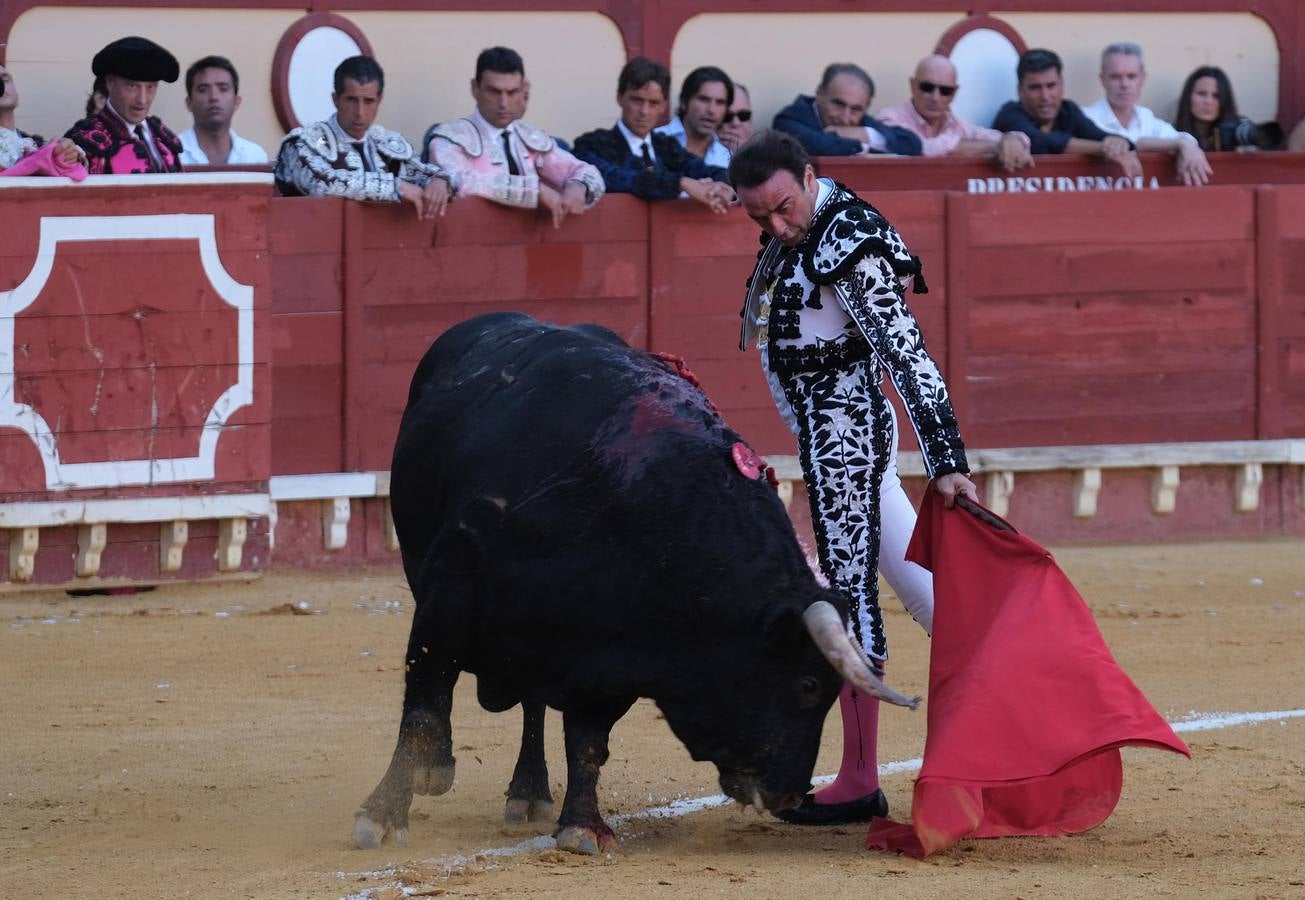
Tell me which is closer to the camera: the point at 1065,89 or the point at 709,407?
the point at 709,407

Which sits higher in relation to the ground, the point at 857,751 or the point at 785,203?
the point at 785,203

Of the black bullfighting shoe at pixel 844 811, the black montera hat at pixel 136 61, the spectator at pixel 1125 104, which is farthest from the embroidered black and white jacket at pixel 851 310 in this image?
the spectator at pixel 1125 104

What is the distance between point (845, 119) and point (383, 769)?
14.3 feet

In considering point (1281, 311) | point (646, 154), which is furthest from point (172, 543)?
point (1281, 311)

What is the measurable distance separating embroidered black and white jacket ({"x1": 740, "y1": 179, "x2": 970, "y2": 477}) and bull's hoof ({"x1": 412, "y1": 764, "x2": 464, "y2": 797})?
973mm

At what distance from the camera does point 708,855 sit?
3680 mm

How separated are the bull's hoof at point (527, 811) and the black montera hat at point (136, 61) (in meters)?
3.33

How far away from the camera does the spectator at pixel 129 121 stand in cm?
652

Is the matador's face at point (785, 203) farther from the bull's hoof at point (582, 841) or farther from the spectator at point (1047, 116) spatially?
the spectator at point (1047, 116)

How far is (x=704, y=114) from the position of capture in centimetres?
772

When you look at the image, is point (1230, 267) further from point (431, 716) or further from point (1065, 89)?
point (431, 716)

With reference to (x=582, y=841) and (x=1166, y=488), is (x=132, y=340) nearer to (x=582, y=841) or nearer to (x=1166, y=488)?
(x=582, y=841)

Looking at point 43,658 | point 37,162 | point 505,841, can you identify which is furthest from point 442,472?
point 37,162

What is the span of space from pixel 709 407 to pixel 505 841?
853 mm
